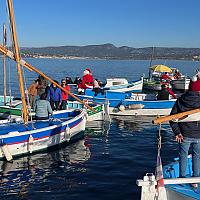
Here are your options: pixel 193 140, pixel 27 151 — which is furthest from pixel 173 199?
pixel 27 151

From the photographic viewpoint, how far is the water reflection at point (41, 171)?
35.3ft

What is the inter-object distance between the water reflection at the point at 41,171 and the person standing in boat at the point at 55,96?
3.59m

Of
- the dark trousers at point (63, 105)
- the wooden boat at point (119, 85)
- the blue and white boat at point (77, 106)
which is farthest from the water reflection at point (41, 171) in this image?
the wooden boat at point (119, 85)

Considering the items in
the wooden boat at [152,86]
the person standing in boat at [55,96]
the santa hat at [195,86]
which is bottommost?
the wooden boat at [152,86]

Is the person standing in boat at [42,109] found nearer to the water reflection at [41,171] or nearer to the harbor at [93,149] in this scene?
the harbor at [93,149]

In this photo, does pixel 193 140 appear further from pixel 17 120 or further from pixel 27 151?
pixel 17 120

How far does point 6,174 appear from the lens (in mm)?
12016

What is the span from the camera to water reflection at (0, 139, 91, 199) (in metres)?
10.8

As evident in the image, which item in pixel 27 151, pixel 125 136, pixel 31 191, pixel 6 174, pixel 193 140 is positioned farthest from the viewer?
pixel 125 136

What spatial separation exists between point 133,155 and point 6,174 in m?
5.21

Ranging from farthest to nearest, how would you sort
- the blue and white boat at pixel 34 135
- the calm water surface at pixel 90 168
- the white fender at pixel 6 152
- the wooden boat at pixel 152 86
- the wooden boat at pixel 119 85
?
the wooden boat at pixel 152 86 → the wooden boat at pixel 119 85 → the blue and white boat at pixel 34 135 → the white fender at pixel 6 152 → the calm water surface at pixel 90 168

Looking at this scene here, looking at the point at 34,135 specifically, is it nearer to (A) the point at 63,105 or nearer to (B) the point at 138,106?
(A) the point at 63,105

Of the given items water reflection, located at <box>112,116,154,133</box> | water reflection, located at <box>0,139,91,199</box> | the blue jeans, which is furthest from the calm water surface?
the blue jeans

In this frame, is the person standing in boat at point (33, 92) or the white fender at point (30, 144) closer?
the white fender at point (30, 144)
